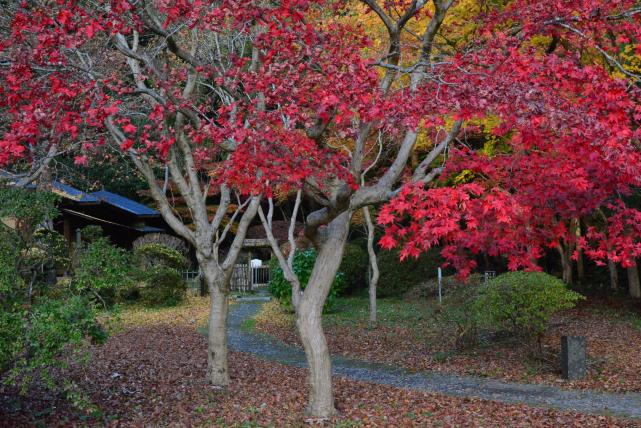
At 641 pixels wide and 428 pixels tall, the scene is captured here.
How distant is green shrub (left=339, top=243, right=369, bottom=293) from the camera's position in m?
23.1

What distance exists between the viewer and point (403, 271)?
2291cm

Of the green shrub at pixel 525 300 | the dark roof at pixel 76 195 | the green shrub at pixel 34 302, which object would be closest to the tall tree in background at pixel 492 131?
the green shrub at pixel 525 300

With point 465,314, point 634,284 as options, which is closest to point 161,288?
point 465,314

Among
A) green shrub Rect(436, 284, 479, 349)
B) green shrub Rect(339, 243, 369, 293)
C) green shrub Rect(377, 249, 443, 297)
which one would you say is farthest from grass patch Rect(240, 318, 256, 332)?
green shrub Rect(377, 249, 443, 297)

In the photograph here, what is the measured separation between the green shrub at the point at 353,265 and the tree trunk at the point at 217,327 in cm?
1329

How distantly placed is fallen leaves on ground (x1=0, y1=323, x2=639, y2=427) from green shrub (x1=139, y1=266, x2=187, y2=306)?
880 centimetres

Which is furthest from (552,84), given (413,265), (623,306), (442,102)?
(413,265)

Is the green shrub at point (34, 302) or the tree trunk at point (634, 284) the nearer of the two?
the green shrub at point (34, 302)

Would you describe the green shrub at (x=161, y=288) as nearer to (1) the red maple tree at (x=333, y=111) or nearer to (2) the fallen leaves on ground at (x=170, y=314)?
(2) the fallen leaves on ground at (x=170, y=314)

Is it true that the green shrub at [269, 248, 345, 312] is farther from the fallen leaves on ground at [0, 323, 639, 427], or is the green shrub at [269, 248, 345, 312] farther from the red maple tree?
the red maple tree

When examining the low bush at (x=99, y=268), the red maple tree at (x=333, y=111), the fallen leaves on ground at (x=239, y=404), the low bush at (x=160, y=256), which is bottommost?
the fallen leaves on ground at (x=239, y=404)

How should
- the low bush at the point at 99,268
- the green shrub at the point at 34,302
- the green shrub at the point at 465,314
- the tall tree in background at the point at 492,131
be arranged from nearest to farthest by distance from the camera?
1. the green shrub at the point at 34,302
2. the tall tree in background at the point at 492,131
3. the low bush at the point at 99,268
4. the green shrub at the point at 465,314

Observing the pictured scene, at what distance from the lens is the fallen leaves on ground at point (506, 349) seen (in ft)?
33.7

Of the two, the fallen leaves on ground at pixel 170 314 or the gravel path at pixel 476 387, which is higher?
the fallen leaves on ground at pixel 170 314
